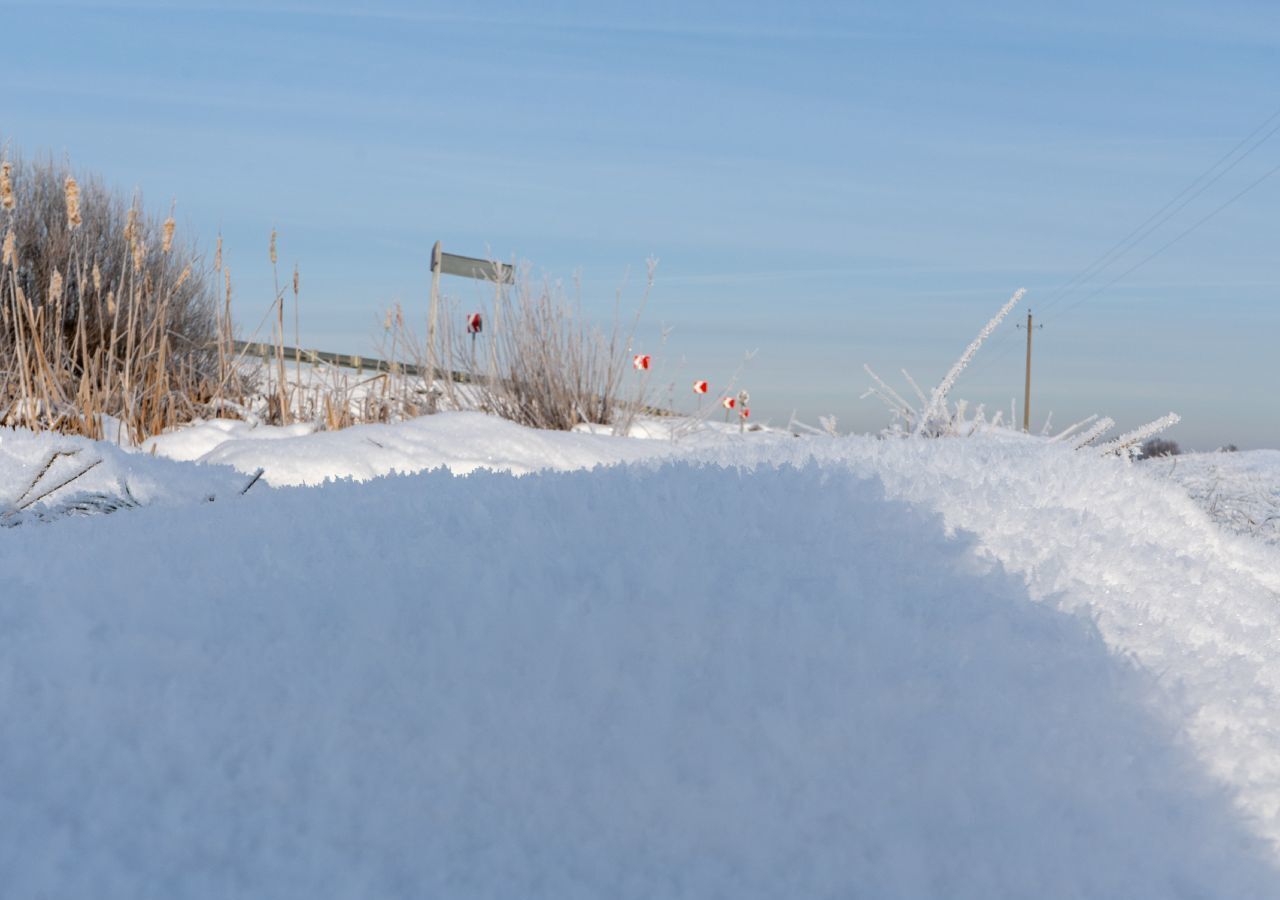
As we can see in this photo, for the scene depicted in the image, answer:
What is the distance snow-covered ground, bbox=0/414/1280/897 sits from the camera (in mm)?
817

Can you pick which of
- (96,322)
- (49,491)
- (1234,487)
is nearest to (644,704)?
(49,491)

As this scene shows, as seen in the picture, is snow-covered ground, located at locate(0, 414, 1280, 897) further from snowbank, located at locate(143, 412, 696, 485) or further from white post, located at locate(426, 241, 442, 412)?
white post, located at locate(426, 241, 442, 412)

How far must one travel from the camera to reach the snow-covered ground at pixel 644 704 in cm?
82

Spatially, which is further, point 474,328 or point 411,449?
point 474,328

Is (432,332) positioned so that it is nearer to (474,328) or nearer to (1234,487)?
(474,328)

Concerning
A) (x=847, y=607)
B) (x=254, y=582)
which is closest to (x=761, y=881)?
(x=847, y=607)

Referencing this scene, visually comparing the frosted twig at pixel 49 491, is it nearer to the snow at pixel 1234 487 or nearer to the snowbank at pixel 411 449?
the snowbank at pixel 411 449

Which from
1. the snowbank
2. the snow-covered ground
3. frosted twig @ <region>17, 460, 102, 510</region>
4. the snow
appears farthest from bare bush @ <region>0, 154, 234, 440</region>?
the snow

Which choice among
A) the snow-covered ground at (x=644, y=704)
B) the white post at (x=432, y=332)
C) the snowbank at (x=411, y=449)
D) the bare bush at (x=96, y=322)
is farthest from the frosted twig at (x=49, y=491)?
the white post at (x=432, y=332)

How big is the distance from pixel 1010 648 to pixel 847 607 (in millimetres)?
161

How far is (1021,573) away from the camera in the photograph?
1.15m

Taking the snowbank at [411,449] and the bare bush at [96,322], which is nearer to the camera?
the snowbank at [411,449]

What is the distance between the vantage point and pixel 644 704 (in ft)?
3.02

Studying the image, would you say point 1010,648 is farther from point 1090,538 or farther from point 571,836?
point 571,836
